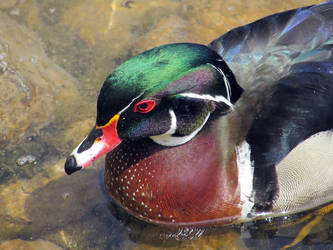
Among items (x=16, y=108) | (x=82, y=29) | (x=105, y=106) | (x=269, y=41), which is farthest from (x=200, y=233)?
(x=82, y=29)

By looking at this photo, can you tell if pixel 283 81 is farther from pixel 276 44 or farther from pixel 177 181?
pixel 177 181

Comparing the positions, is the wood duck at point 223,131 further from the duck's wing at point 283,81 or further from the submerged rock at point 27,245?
the submerged rock at point 27,245

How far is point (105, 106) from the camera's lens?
9.77 feet

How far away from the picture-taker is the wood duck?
3061 millimetres

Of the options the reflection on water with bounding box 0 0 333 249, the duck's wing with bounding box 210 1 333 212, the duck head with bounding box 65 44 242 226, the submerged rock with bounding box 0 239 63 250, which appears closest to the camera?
the duck head with bounding box 65 44 242 226

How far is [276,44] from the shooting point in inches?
143

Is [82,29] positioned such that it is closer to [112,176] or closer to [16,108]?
[16,108]

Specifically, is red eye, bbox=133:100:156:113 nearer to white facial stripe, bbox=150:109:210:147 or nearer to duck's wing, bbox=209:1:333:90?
white facial stripe, bbox=150:109:210:147

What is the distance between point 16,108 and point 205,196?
191 cm

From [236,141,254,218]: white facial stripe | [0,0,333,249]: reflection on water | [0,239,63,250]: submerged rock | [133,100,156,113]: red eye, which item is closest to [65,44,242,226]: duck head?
[133,100,156,113]: red eye

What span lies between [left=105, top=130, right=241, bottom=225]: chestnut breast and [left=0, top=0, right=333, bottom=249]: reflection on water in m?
0.18

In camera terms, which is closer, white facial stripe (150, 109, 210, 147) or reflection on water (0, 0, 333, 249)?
white facial stripe (150, 109, 210, 147)

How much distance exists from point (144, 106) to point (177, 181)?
0.62 m

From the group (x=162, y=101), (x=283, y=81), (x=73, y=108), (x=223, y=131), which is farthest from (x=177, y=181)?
(x=73, y=108)
